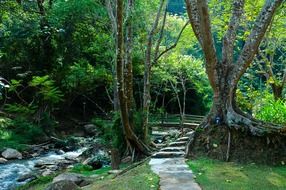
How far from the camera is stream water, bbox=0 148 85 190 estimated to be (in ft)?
35.3

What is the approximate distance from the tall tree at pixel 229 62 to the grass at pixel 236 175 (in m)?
0.94

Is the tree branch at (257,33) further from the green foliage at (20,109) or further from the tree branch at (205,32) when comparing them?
the green foliage at (20,109)

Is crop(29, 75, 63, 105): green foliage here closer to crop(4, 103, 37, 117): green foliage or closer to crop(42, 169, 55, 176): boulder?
crop(4, 103, 37, 117): green foliage

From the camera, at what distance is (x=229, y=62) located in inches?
349

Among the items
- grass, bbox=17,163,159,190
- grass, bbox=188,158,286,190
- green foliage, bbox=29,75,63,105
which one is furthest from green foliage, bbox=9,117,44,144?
grass, bbox=188,158,286,190

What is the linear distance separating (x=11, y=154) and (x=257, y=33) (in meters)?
10.9

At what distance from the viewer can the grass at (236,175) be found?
6.00 m

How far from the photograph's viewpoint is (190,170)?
717cm

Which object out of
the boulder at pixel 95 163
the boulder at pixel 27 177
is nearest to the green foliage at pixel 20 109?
the boulder at pixel 27 177

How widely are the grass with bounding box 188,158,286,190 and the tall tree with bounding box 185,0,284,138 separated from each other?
37.0 inches

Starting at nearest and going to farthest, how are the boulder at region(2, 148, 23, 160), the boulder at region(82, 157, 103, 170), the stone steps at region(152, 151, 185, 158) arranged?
the stone steps at region(152, 151, 185, 158) → the boulder at region(82, 157, 103, 170) → the boulder at region(2, 148, 23, 160)

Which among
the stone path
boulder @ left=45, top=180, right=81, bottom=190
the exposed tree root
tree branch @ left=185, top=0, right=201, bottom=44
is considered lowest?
boulder @ left=45, top=180, right=81, bottom=190

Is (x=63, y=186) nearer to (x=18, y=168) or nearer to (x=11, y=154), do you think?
(x=18, y=168)

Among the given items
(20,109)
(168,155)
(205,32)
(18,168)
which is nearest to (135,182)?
(168,155)
